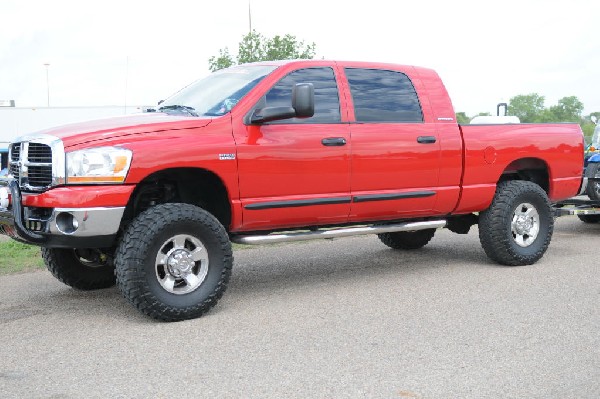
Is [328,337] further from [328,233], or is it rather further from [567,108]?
[567,108]

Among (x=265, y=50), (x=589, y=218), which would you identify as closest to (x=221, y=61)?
(x=265, y=50)

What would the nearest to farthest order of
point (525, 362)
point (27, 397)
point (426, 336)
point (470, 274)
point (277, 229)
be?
point (27, 397)
point (525, 362)
point (426, 336)
point (277, 229)
point (470, 274)

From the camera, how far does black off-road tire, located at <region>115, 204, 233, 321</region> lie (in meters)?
5.66

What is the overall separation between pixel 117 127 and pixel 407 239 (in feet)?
14.8

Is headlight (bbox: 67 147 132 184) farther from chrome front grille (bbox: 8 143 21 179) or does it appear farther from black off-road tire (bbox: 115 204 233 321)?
chrome front grille (bbox: 8 143 21 179)

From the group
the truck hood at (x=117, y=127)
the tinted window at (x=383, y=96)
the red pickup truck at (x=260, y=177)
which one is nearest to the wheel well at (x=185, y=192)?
the red pickup truck at (x=260, y=177)

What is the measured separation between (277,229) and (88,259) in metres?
1.70

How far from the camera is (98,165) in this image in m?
5.59

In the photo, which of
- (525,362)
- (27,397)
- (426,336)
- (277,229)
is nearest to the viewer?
(27,397)

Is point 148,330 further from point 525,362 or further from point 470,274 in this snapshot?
point 470,274

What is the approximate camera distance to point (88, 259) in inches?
271

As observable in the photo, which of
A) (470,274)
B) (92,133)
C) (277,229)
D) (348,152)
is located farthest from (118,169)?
(470,274)

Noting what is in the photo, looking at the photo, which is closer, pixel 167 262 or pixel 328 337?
pixel 328 337

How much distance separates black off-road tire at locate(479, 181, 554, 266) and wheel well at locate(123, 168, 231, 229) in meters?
3.04
